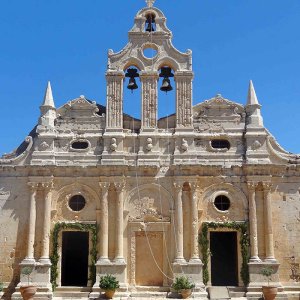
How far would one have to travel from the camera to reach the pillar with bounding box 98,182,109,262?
24.4 meters

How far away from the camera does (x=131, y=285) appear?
24.3 m

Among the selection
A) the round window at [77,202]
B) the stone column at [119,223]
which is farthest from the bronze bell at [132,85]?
the round window at [77,202]

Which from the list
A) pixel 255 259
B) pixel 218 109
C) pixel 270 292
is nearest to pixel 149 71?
pixel 218 109

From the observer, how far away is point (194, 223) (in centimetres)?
2459

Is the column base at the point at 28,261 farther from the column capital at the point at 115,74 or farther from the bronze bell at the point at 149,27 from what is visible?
the bronze bell at the point at 149,27

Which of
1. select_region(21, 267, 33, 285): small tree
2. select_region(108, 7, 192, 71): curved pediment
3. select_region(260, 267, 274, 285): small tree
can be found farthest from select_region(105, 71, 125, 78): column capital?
select_region(260, 267, 274, 285): small tree

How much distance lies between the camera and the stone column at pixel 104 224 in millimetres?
24359

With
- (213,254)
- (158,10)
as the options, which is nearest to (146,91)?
(158,10)

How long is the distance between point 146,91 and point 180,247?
25.8ft

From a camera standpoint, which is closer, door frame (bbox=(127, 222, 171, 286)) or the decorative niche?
door frame (bbox=(127, 222, 171, 286))

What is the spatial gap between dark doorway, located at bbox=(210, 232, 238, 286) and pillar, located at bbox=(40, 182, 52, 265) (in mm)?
7808

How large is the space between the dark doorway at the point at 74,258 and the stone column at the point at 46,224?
3.19ft

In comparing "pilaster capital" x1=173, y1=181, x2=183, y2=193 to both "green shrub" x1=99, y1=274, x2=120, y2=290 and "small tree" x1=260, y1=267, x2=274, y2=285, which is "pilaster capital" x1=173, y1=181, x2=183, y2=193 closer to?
"green shrub" x1=99, y1=274, x2=120, y2=290

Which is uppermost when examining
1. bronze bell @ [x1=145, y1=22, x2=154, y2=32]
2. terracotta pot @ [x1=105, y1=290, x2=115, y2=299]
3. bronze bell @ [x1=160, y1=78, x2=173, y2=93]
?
bronze bell @ [x1=145, y1=22, x2=154, y2=32]
